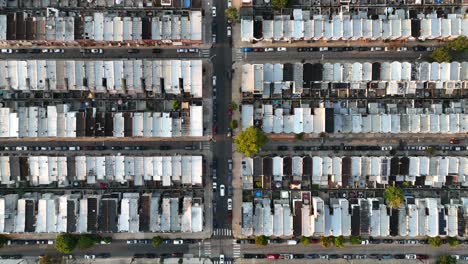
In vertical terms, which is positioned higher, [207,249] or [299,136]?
[299,136]

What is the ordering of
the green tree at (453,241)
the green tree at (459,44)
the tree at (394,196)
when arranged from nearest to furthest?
the green tree at (459,44) < the tree at (394,196) < the green tree at (453,241)

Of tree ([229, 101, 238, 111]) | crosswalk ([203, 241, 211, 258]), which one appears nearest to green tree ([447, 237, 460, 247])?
crosswalk ([203, 241, 211, 258])

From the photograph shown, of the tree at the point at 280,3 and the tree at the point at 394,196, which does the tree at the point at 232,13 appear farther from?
the tree at the point at 394,196

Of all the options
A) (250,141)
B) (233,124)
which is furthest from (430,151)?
(233,124)

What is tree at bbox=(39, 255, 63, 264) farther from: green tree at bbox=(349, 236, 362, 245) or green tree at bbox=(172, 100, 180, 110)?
green tree at bbox=(349, 236, 362, 245)

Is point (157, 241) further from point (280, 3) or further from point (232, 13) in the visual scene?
point (280, 3)

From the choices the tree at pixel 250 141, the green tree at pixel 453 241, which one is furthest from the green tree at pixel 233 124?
the green tree at pixel 453 241
